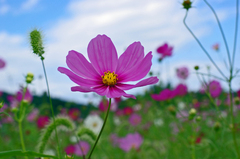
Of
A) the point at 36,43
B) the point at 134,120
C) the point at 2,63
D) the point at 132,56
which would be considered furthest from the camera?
the point at 2,63

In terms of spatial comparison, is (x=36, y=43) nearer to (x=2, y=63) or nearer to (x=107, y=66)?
(x=107, y=66)

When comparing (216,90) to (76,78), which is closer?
(76,78)

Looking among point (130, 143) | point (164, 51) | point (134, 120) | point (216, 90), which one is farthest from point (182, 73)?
point (130, 143)

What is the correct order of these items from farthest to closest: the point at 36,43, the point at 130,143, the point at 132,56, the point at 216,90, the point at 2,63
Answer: the point at 2,63
the point at 216,90
the point at 130,143
the point at 132,56
the point at 36,43

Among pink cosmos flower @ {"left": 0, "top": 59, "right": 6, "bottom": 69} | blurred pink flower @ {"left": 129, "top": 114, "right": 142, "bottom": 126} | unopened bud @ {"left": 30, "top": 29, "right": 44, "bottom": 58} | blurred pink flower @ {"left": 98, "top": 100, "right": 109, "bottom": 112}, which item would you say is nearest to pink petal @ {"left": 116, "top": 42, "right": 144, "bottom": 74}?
unopened bud @ {"left": 30, "top": 29, "right": 44, "bottom": 58}

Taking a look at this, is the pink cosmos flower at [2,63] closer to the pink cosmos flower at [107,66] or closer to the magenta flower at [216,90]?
the magenta flower at [216,90]

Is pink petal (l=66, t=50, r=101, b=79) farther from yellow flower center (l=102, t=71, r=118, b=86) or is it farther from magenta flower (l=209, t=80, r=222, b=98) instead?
magenta flower (l=209, t=80, r=222, b=98)

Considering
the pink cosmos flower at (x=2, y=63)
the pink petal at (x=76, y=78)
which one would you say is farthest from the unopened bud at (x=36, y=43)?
the pink cosmos flower at (x=2, y=63)
